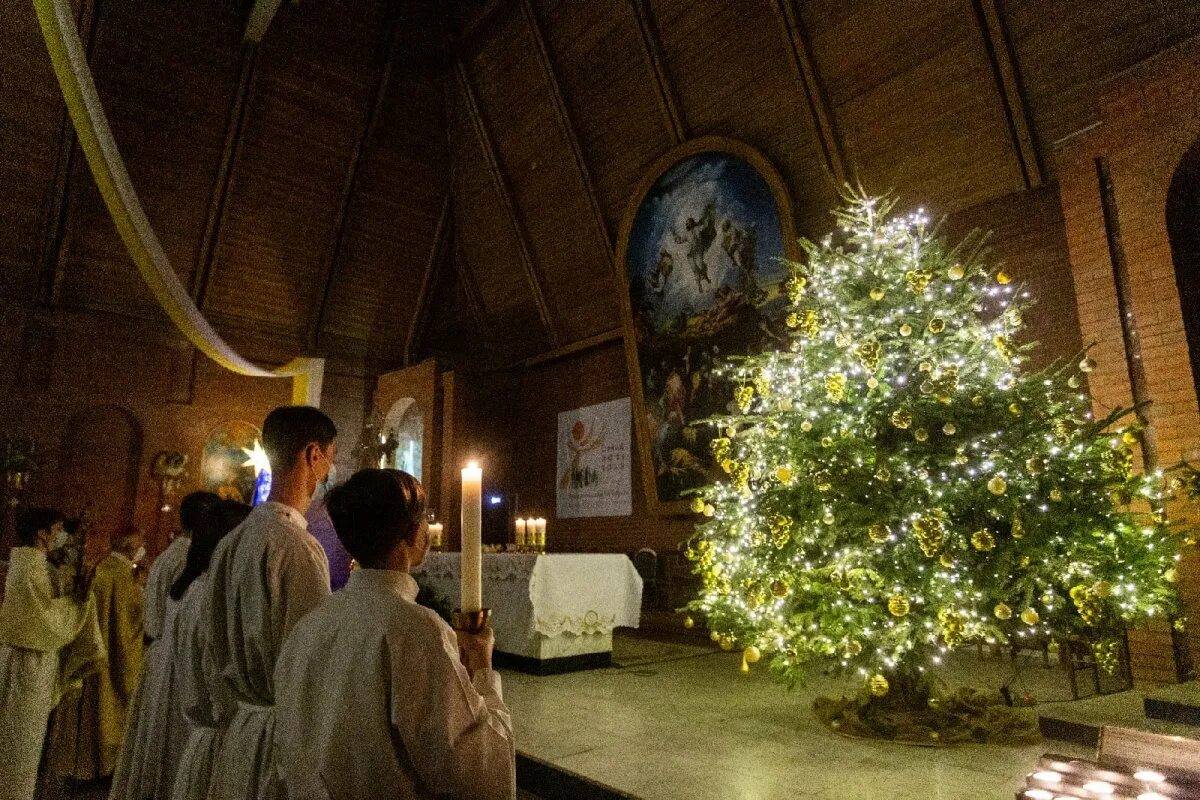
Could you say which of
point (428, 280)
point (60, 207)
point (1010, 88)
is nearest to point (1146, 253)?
point (1010, 88)

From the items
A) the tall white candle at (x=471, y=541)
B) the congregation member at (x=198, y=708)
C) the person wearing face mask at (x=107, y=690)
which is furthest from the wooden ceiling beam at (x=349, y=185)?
the tall white candle at (x=471, y=541)

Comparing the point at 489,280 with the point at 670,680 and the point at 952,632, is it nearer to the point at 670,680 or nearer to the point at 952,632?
the point at 670,680

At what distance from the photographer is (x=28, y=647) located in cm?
359

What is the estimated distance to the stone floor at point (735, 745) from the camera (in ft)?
10.1

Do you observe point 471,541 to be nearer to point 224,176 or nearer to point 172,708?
point 172,708

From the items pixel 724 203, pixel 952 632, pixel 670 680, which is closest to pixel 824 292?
pixel 952 632

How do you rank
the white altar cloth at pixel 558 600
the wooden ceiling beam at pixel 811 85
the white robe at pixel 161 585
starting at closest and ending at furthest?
the white robe at pixel 161 585
the white altar cloth at pixel 558 600
the wooden ceiling beam at pixel 811 85

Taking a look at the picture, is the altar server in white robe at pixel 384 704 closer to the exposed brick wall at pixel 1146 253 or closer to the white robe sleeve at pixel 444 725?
the white robe sleeve at pixel 444 725

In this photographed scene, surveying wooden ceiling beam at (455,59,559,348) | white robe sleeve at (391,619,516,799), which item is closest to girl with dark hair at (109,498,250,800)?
white robe sleeve at (391,619,516,799)

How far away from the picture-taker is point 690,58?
8.02 m

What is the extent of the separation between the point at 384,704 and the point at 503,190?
9831 millimetres

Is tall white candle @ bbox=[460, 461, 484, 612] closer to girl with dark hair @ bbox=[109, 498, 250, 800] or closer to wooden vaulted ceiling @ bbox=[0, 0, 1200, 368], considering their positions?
girl with dark hair @ bbox=[109, 498, 250, 800]

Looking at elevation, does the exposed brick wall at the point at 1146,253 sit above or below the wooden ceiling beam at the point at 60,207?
below

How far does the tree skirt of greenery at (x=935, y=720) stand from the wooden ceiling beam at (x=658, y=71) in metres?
6.37
